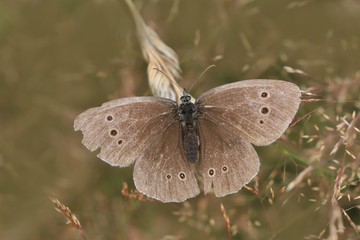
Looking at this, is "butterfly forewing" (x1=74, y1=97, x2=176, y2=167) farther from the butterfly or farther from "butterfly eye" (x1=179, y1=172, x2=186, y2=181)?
"butterfly eye" (x1=179, y1=172, x2=186, y2=181)

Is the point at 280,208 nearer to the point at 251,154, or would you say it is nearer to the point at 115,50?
the point at 251,154

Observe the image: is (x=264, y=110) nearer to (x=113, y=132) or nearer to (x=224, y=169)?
(x=224, y=169)

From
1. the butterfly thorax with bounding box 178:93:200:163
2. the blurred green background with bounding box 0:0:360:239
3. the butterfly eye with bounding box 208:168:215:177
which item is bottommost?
the blurred green background with bounding box 0:0:360:239

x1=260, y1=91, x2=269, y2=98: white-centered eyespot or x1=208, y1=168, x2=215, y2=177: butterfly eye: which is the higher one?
x1=260, y1=91, x2=269, y2=98: white-centered eyespot

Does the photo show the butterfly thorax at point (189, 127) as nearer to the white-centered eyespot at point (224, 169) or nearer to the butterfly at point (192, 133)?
the butterfly at point (192, 133)

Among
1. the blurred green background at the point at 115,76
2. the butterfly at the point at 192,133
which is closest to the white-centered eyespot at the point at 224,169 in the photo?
the butterfly at the point at 192,133

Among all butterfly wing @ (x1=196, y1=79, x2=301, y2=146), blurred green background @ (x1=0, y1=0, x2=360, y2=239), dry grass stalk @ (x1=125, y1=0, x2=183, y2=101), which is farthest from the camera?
blurred green background @ (x1=0, y1=0, x2=360, y2=239)

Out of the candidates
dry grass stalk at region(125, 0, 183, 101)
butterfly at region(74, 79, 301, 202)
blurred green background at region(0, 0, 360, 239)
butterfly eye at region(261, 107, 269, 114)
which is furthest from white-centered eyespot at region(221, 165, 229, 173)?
blurred green background at region(0, 0, 360, 239)
